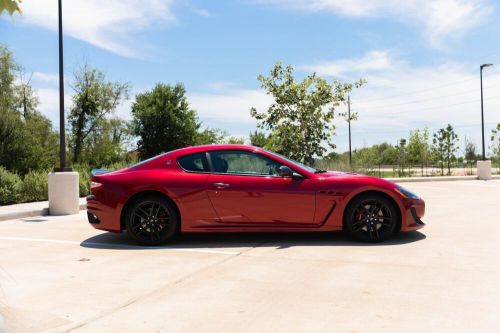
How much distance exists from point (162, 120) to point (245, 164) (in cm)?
4068

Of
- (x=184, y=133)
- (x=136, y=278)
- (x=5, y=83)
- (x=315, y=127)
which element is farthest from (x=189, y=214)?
(x=184, y=133)

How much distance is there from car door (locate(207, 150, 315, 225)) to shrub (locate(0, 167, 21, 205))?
28.2 ft

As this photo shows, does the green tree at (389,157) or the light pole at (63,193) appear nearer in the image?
the light pole at (63,193)

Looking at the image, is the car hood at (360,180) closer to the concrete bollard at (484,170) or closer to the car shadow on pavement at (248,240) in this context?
the car shadow on pavement at (248,240)

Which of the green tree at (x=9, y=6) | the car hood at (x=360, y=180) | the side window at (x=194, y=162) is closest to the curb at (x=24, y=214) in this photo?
the side window at (x=194, y=162)

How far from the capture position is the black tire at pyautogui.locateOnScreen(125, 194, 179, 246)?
619cm

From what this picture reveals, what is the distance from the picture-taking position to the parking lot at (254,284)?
10.8ft

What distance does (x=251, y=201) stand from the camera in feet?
20.0

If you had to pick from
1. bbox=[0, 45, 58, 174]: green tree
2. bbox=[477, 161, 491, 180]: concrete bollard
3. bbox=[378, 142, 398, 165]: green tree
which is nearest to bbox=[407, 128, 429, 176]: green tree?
bbox=[378, 142, 398, 165]: green tree

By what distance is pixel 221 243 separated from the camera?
20.7 ft

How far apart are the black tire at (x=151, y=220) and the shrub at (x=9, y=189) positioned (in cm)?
771

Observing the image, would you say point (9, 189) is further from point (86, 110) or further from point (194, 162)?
point (86, 110)

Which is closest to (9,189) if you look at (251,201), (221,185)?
(221,185)

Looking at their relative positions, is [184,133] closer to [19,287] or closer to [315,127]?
[315,127]
